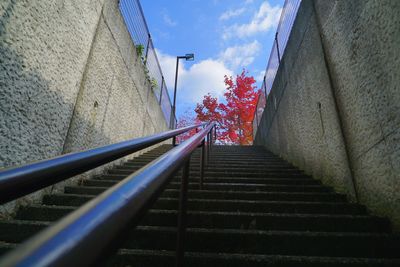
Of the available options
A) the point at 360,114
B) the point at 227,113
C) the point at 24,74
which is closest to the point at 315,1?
the point at 360,114

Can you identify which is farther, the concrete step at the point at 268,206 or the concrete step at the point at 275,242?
the concrete step at the point at 268,206

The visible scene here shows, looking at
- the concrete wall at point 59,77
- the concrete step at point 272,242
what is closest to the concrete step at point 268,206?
the concrete step at point 272,242

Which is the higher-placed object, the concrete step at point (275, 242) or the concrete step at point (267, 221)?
the concrete step at point (267, 221)

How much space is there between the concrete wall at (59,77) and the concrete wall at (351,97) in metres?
2.90

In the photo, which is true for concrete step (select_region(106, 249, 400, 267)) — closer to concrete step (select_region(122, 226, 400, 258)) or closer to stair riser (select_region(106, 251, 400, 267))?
stair riser (select_region(106, 251, 400, 267))

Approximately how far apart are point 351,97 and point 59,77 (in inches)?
119

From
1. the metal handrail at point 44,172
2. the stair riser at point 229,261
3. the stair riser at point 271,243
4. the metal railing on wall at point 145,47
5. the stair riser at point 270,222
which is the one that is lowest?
the stair riser at point 229,261

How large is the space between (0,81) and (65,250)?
2.15 metres

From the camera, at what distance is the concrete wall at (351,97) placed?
6.13ft

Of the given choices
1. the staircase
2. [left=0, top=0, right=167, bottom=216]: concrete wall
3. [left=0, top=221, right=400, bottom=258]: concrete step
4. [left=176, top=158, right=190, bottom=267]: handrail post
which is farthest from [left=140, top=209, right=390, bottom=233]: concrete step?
[left=0, top=0, right=167, bottom=216]: concrete wall

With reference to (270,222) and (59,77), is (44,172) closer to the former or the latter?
(270,222)

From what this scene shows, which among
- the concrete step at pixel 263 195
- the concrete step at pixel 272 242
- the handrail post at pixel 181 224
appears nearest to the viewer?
the handrail post at pixel 181 224

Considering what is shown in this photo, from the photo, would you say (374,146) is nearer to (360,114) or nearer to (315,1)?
(360,114)

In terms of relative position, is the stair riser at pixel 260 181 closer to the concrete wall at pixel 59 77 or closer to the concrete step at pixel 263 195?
the concrete step at pixel 263 195
